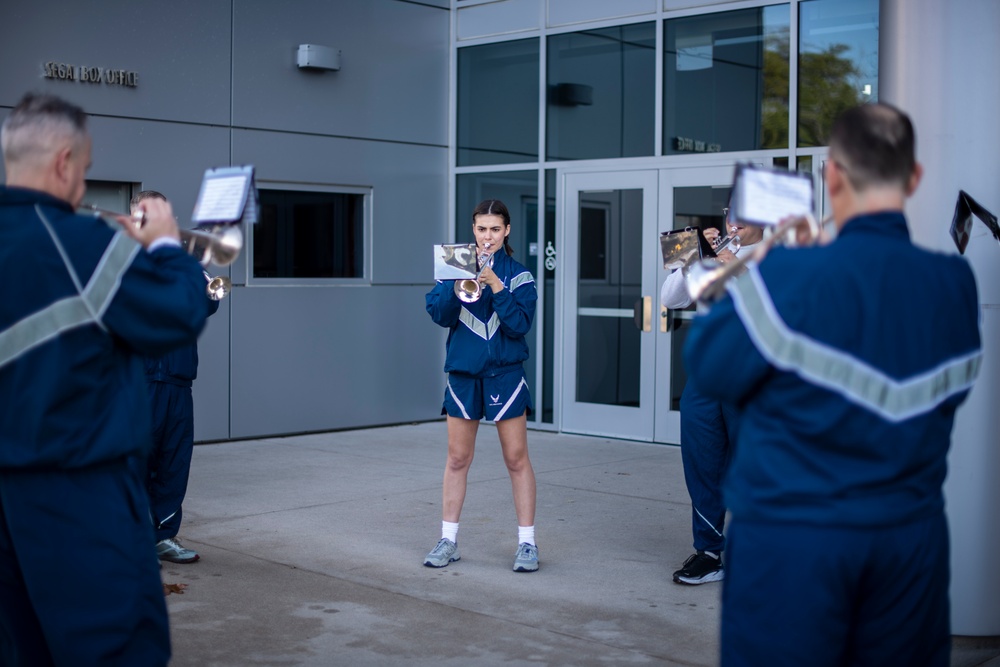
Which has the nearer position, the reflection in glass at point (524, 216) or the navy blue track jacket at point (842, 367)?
the navy blue track jacket at point (842, 367)

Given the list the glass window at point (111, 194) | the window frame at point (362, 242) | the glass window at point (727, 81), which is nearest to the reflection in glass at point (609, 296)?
the glass window at point (727, 81)

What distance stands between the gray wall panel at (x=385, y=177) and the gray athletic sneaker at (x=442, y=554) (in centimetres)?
514

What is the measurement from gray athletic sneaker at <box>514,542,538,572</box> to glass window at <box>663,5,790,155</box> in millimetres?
4876

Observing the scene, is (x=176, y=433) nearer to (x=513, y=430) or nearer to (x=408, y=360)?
(x=513, y=430)

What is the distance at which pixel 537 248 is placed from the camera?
11070 millimetres

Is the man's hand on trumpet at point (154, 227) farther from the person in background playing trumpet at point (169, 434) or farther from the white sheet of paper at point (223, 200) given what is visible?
the person in background playing trumpet at point (169, 434)

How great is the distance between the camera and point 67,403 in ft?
9.18

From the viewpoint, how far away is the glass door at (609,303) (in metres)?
10.2

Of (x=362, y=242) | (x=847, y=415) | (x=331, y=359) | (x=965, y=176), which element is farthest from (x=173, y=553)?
(x=362, y=242)

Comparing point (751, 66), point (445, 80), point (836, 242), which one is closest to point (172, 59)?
point (445, 80)

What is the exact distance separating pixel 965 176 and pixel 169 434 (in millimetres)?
3804

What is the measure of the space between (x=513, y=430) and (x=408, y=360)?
572 cm

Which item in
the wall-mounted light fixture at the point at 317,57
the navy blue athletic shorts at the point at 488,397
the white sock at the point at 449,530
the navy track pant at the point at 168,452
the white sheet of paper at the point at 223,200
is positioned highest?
the wall-mounted light fixture at the point at 317,57

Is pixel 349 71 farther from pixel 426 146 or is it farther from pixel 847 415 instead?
pixel 847 415
